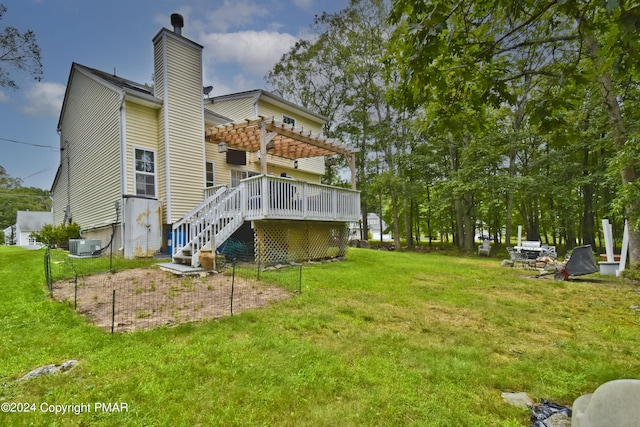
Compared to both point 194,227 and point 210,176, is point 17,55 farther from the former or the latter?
point 194,227

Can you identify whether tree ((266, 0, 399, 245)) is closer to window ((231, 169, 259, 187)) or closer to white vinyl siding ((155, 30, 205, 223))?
window ((231, 169, 259, 187))

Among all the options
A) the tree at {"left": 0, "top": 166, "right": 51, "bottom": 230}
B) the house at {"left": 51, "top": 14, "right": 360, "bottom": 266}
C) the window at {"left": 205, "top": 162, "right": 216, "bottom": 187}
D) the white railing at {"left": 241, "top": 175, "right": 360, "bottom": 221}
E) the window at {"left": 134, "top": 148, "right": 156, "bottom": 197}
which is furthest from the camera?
the tree at {"left": 0, "top": 166, "right": 51, "bottom": 230}

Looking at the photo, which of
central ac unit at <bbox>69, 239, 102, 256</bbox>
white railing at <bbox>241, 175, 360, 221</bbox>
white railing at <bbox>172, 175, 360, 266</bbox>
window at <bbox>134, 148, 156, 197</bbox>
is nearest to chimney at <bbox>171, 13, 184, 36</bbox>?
window at <bbox>134, 148, 156, 197</bbox>

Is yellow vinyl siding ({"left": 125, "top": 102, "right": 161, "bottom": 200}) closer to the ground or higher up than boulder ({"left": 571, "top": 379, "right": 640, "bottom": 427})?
higher up

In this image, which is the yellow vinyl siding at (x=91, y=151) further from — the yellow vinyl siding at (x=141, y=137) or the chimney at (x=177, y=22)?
the chimney at (x=177, y=22)

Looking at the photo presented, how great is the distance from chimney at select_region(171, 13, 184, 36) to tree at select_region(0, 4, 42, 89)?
467 centimetres

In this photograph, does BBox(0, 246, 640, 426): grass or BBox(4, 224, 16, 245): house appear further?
BBox(4, 224, 16, 245): house

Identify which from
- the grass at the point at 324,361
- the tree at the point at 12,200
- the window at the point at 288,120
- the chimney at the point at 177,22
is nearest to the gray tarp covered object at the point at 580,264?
the grass at the point at 324,361

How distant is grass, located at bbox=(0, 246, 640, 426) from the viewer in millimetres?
2236

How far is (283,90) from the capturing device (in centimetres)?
2281

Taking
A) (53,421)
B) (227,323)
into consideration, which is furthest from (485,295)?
(53,421)

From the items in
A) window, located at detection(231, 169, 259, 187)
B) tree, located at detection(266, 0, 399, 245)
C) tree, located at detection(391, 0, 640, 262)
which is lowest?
tree, located at detection(391, 0, 640, 262)

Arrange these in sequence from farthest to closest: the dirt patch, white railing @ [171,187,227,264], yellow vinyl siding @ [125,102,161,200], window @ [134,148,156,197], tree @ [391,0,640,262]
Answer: window @ [134,148,156,197] → yellow vinyl siding @ [125,102,161,200] → white railing @ [171,187,227,264] → the dirt patch → tree @ [391,0,640,262]

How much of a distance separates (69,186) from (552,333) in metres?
18.2
